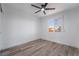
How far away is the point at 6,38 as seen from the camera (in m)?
3.20

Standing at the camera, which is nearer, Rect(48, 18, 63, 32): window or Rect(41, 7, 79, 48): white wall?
Rect(41, 7, 79, 48): white wall

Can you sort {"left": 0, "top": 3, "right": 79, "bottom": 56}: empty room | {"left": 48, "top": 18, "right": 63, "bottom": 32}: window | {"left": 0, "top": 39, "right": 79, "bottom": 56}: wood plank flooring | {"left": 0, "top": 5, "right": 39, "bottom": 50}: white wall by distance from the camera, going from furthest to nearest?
{"left": 48, "top": 18, "right": 63, "bottom": 32}: window, {"left": 0, "top": 5, "right": 39, "bottom": 50}: white wall, {"left": 0, "top": 3, "right": 79, "bottom": 56}: empty room, {"left": 0, "top": 39, "right": 79, "bottom": 56}: wood plank flooring

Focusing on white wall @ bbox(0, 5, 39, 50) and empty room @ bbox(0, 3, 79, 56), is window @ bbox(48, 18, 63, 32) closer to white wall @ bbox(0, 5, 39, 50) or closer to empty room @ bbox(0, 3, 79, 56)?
empty room @ bbox(0, 3, 79, 56)

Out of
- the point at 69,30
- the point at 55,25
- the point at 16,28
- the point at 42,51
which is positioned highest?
the point at 55,25

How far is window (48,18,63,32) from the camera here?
4141 mm

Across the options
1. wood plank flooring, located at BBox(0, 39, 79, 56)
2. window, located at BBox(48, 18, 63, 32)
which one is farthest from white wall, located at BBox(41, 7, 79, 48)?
wood plank flooring, located at BBox(0, 39, 79, 56)

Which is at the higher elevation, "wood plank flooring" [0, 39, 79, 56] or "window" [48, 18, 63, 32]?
"window" [48, 18, 63, 32]

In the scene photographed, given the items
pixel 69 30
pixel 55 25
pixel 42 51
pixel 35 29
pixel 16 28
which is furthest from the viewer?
pixel 35 29

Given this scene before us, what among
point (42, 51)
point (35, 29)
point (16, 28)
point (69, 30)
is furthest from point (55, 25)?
point (16, 28)

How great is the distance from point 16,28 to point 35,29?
6.61 ft

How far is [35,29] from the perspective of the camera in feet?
17.8

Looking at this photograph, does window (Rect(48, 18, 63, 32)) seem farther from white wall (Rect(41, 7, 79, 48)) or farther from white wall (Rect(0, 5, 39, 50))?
white wall (Rect(0, 5, 39, 50))

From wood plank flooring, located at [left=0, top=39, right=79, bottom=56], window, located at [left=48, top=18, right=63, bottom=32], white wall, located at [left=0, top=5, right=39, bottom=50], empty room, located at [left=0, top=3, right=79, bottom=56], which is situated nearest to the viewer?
wood plank flooring, located at [left=0, top=39, right=79, bottom=56]

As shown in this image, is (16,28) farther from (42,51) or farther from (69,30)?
(69,30)
